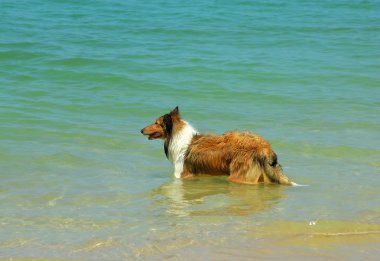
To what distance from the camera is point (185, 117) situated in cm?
1257

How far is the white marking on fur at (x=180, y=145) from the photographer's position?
933cm

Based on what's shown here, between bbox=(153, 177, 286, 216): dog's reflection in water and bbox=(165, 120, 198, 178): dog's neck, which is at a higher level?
bbox=(165, 120, 198, 178): dog's neck

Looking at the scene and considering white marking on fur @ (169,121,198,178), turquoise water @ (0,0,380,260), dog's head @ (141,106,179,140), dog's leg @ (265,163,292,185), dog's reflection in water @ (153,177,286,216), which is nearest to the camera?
turquoise water @ (0,0,380,260)

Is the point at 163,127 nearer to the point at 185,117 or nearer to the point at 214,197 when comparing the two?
the point at 214,197

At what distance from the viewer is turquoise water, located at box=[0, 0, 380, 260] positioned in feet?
21.7

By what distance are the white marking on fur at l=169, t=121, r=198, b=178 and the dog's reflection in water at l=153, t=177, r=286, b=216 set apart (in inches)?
9.4

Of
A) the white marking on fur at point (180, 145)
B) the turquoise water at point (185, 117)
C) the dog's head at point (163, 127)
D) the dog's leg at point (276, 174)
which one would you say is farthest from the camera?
the dog's head at point (163, 127)

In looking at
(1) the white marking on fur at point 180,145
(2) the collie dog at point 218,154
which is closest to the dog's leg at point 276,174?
(2) the collie dog at point 218,154

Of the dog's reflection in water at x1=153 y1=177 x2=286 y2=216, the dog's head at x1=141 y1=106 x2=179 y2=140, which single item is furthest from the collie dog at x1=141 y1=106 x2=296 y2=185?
the dog's reflection in water at x1=153 y1=177 x2=286 y2=216

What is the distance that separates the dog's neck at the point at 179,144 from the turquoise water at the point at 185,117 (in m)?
0.18

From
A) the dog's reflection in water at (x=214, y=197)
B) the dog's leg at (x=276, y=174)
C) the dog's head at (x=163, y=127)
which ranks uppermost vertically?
the dog's head at (x=163, y=127)

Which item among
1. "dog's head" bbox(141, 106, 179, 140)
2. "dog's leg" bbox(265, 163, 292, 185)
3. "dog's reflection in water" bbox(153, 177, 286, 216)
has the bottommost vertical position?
"dog's reflection in water" bbox(153, 177, 286, 216)

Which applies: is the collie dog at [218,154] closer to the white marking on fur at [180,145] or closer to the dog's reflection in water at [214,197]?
the white marking on fur at [180,145]

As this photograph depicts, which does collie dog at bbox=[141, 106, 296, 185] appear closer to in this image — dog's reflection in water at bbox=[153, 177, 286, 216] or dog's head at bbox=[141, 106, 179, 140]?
dog's head at bbox=[141, 106, 179, 140]
